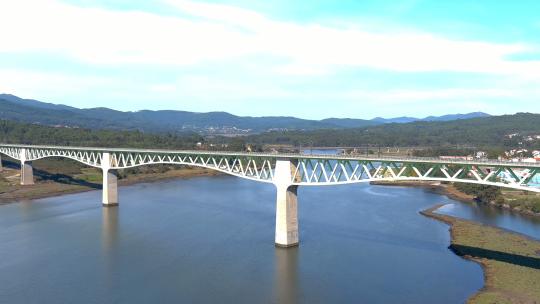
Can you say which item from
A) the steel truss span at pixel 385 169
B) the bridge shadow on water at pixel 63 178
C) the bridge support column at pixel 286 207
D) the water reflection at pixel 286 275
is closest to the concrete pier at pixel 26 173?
the bridge shadow on water at pixel 63 178

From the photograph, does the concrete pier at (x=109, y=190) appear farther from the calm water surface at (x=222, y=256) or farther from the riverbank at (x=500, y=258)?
the riverbank at (x=500, y=258)

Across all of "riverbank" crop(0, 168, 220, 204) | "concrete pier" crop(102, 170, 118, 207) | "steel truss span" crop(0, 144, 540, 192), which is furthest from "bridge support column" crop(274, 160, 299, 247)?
"riverbank" crop(0, 168, 220, 204)

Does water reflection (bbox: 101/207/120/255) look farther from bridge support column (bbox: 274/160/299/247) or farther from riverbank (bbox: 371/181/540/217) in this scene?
riverbank (bbox: 371/181/540/217)

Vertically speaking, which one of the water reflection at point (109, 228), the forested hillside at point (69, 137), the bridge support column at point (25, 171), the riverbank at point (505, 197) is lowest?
the water reflection at point (109, 228)

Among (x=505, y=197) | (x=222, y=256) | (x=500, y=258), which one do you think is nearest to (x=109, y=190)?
(x=222, y=256)

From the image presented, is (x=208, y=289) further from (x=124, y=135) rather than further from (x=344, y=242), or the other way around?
(x=124, y=135)

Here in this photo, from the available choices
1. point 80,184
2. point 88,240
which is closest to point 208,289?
point 88,240
